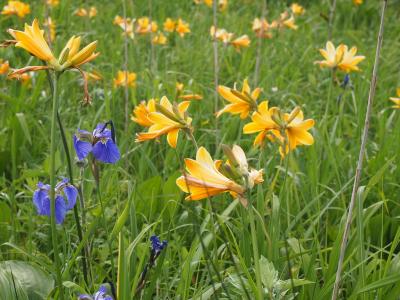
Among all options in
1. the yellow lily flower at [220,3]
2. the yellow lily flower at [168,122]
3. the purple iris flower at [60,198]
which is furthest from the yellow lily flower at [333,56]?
the yellow lily flower at [220,3]

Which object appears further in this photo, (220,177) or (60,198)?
(60,198)

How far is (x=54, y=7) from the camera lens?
4602mm

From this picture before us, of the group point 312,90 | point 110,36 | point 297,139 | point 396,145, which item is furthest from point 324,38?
point 297,139

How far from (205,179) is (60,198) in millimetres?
429

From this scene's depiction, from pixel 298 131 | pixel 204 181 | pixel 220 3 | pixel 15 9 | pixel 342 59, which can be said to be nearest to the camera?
pixel 204 181

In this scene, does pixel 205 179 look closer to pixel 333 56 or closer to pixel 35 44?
pixel 35 44

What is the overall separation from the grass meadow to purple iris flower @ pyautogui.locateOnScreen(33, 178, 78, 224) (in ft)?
0.06

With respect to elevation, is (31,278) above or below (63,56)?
below

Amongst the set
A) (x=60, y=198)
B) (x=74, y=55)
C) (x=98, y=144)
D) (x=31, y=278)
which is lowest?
(x=31, y=278)

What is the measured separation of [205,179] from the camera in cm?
110

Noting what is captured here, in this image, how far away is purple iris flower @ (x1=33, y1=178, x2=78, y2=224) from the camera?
1377 mm

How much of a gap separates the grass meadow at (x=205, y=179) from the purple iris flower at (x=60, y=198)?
2 centimetres

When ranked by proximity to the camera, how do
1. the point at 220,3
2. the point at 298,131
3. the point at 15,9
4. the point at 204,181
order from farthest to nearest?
the point at 220,3 < the point at 15,9 < the point at 298,131 < the point at 204,181

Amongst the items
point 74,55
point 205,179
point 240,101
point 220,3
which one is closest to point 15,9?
point 220,3
